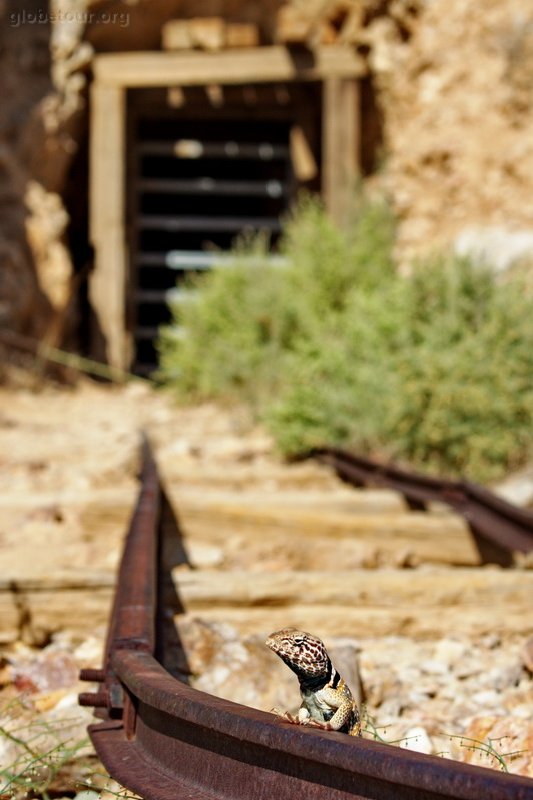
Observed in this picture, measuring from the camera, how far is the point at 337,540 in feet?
11.6

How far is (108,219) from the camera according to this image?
10938 mm

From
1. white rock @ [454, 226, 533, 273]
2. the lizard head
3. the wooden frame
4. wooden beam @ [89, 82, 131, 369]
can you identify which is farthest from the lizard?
wooden beam @ [89, 82, 131, 369]

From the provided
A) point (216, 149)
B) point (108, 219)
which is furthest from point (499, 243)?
point (216, 149)

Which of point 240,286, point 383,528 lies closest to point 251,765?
point 383,528

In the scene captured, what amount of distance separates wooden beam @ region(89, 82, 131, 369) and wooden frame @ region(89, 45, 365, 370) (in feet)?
0.04

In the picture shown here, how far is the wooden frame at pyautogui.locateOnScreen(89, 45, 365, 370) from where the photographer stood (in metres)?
10.2

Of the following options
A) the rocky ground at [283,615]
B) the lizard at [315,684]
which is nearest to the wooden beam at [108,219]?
the rocky ground at [283,615]

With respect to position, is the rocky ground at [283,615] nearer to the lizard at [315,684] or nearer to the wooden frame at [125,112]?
the lizard at [315,684]

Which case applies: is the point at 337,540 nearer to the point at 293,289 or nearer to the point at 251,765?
the point at 251,765

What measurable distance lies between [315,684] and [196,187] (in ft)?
38.1

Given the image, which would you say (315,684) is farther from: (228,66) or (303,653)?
(228,66)

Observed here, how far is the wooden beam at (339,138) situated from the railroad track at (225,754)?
8756mm

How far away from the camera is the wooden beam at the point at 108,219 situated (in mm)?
10898

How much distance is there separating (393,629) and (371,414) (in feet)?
9.40
